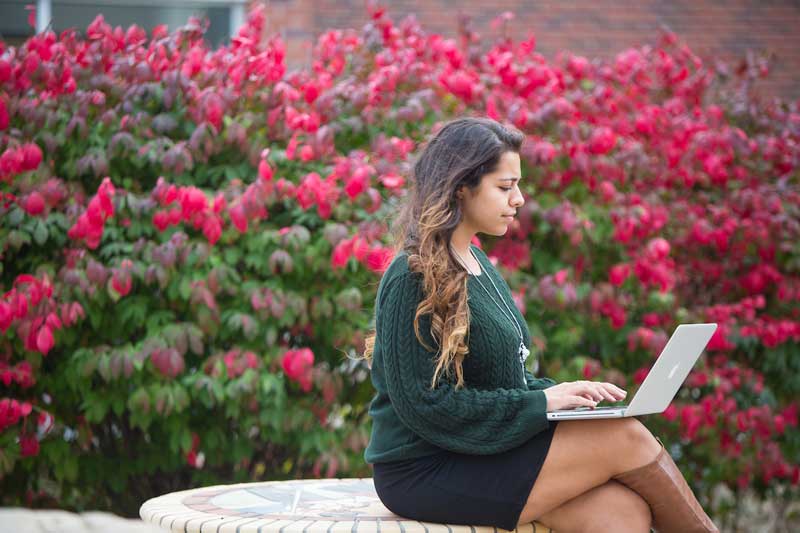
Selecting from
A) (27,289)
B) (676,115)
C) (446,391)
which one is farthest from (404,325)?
(676,115)

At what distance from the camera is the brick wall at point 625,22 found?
25.6 ft

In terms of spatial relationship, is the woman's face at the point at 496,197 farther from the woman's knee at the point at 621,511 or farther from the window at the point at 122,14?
the window at the point at 122,14

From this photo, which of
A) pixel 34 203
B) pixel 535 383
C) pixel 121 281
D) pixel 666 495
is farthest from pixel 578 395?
pixel 34 203

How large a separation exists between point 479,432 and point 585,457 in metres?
0.29

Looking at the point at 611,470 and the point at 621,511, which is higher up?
the point at 611,470

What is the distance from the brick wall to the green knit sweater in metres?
5.04

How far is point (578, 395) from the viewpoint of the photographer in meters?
2.72

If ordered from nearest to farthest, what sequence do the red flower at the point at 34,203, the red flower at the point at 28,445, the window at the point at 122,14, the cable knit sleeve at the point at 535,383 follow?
1. the cable knit sleeve at the point at 535,383
2. the red flower at the point at 34,203
3. the red flower at the point at 28,445
4. the window at the point at 122,14

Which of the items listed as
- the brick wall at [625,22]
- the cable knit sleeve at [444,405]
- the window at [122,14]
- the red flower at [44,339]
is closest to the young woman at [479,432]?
the cable knit sleeve at [444,405]

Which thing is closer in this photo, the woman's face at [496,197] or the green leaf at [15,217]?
the woman's face at [496,197]

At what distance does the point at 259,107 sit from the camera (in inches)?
185

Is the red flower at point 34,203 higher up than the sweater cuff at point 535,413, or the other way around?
the sweater cuff at point 535,413

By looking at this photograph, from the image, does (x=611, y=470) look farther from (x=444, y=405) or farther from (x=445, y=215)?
(x=445, y=215)

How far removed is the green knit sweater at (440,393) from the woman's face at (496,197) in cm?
25
